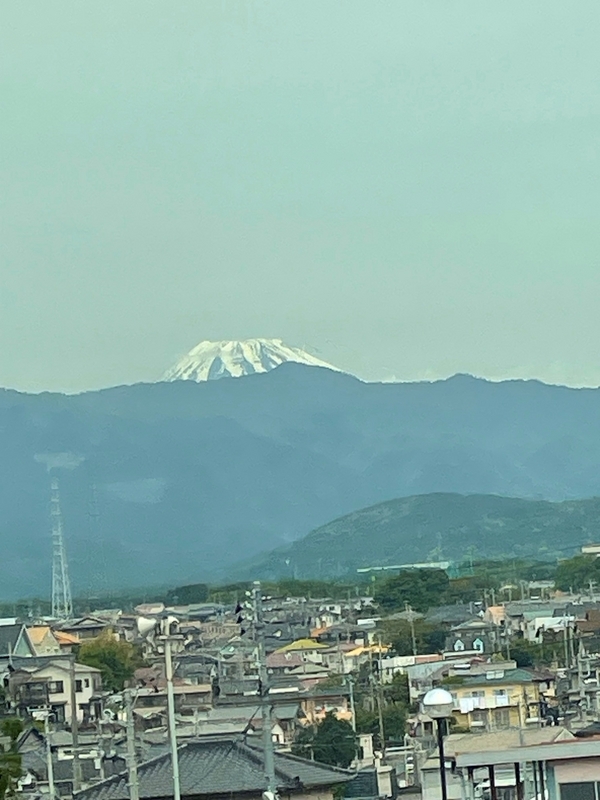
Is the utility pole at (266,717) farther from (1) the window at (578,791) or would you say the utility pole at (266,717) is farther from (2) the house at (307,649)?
(2) the house at (307,649)

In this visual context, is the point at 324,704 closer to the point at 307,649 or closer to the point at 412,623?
the point at 307,649

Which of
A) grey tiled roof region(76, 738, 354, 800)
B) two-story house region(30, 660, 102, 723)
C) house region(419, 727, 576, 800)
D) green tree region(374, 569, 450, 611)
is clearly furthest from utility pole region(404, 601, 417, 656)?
grey tiled roof region(76, 738, 354, 800)

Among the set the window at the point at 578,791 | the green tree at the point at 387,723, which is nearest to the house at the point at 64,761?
the green tree at the point at 387,723

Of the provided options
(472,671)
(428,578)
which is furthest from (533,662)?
(428,578)

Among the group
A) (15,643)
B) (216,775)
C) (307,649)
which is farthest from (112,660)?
(216,775)

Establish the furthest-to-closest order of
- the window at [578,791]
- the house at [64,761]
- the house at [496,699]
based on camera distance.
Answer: the house at [496,699], the house at [64,761], the window at [578,791]

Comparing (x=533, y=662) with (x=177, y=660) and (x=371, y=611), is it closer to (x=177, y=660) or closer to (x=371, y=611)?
(x=177, y=660)
